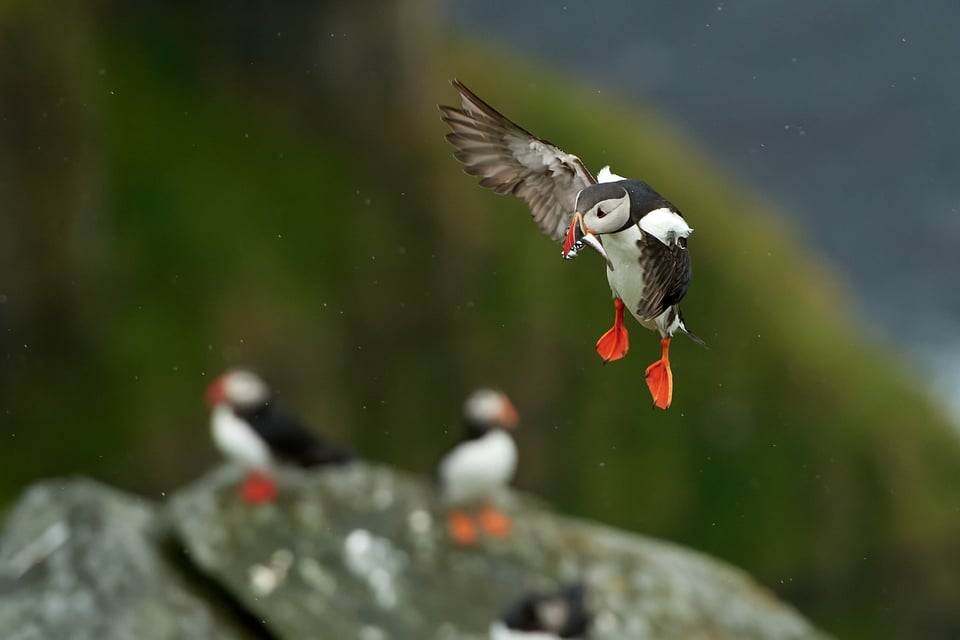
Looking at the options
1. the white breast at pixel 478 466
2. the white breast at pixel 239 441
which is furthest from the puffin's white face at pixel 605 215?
the white breast at pixel 478 466

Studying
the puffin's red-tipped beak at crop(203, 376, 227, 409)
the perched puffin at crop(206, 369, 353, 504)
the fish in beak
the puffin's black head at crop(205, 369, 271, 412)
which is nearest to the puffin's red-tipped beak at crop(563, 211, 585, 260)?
the fish in beak

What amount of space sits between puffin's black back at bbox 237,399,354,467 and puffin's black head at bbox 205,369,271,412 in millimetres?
150

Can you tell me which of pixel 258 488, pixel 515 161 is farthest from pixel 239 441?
pixel 515 161

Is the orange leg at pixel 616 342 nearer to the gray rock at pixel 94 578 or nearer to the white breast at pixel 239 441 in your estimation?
the gray rock at pixel 94 578

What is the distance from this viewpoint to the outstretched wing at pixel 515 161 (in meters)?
0.75

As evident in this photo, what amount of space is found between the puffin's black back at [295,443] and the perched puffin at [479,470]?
531 mm

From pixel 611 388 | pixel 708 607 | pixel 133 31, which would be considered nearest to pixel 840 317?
pixel 611 388

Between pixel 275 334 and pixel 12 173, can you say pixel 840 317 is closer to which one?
pixel 275 334

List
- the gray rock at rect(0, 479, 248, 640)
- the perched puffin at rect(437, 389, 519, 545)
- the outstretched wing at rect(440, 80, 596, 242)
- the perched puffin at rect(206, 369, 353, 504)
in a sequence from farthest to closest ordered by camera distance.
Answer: the perched puffin at rect(437, 389, 519, 545), the perched puffin at rect(206, 369, 353, 504), the gray rock at rect(0, 479, 248, 640), the outstretched wing at rect(440, 80, 596, 242)

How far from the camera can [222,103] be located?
305 inches

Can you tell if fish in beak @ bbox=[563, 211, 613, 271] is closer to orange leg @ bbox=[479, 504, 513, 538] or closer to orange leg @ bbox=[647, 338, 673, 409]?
orange leg @ bbox=[647, 338, 673, 409]

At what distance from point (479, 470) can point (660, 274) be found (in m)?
5.86

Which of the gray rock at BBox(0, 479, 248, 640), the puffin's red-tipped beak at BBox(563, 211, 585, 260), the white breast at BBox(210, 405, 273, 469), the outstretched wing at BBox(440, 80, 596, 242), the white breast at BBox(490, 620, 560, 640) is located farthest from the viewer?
the white breast at BBox(210, 405, 273, 469)

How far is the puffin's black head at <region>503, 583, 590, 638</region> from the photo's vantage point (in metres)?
5.09
